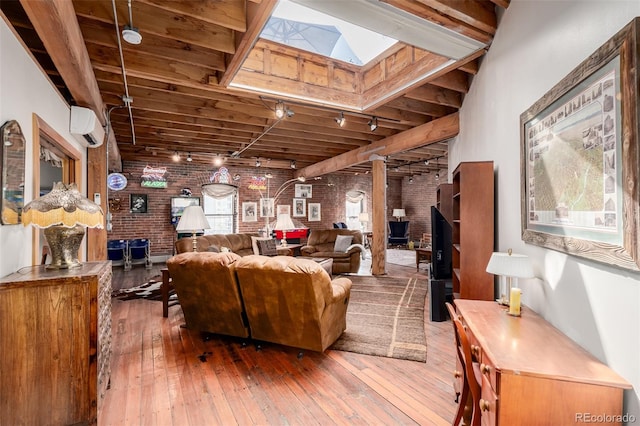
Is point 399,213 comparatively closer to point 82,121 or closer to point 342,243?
point 342,243

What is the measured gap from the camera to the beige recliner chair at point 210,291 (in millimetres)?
2906

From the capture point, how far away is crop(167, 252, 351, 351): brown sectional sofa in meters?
2.61

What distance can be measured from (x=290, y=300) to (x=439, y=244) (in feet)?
7.37

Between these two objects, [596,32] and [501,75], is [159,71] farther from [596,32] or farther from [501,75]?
[596,32]

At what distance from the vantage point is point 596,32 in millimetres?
1375

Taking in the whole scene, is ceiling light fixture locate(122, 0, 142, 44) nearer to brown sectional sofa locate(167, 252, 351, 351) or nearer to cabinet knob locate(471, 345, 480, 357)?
brown sectional sofa locate(167, 252, 351, 351)

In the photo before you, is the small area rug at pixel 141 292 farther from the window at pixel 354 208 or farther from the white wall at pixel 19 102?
the window at pixel 354 208

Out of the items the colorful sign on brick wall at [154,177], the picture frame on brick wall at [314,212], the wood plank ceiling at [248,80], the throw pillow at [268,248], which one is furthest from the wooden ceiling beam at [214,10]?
the picture frame on brick wall at [314,212]

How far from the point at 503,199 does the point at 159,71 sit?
3.38m

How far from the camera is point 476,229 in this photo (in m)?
2.56

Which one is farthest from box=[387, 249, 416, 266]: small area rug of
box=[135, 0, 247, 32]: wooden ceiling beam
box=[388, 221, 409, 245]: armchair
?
box=[135, 0, 247, 32]: wooden ceiling beam

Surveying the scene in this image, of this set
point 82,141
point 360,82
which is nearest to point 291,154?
point 360,82

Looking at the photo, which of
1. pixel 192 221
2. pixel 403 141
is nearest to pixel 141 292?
pixel 192 221

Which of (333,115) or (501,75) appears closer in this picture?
(501,75)
